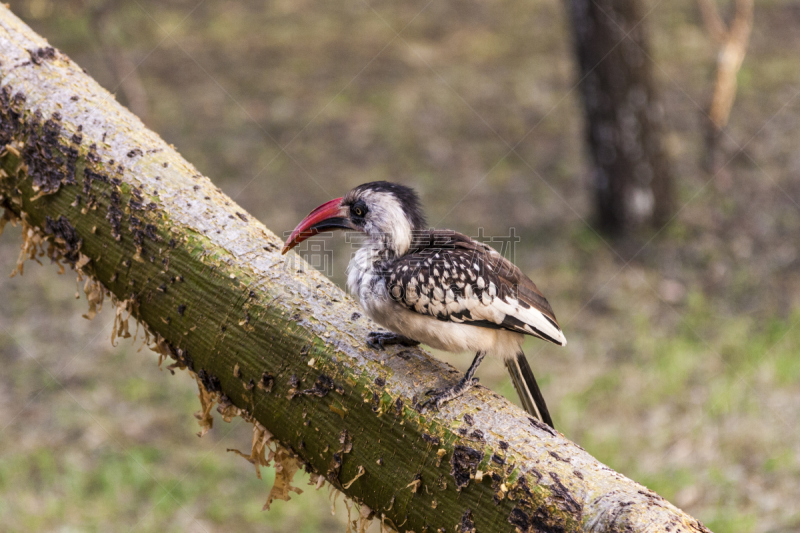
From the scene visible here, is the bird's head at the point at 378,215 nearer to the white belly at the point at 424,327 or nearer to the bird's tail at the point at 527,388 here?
the white belly at the point at 424,327

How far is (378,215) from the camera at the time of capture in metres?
2.99

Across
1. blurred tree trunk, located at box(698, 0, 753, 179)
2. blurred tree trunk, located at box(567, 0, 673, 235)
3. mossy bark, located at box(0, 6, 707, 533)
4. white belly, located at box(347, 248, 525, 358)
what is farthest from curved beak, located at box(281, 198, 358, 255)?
blurred tree trunk, located at box(698, 0, 753, 179)

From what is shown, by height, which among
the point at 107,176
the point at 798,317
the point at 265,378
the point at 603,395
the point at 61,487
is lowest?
the point at 61,487

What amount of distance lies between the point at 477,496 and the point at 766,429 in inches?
160

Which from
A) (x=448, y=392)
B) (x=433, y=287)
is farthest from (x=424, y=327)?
(x=448, y=392)

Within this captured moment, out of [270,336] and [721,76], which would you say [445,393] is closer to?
[270,336]

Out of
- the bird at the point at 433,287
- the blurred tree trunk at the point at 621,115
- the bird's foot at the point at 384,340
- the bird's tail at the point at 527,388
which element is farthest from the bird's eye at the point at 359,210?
the blurred tree trunk at the point at 621,115

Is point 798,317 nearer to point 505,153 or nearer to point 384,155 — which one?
point 505,153

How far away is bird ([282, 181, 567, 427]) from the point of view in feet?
8.86

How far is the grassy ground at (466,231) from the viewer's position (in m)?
4.99

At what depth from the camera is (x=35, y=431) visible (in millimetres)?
5547

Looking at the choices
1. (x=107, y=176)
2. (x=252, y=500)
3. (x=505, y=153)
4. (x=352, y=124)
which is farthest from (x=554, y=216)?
(x=107, y=176)

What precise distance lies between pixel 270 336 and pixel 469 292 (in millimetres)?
880

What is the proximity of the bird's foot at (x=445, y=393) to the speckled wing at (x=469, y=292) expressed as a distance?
1.70ft
